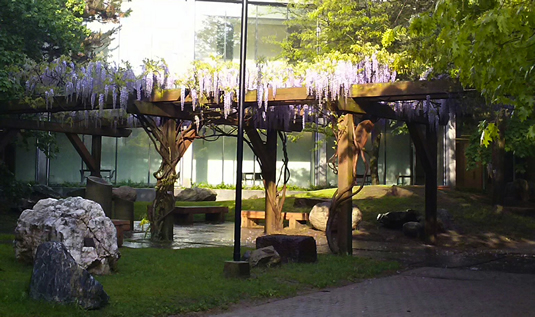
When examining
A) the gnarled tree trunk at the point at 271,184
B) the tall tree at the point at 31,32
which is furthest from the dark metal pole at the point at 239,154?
the tall tree at the point at 31,32

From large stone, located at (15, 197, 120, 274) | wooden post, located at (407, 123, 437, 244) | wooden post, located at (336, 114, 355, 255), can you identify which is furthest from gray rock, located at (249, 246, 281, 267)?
wooden post, located at (407, 123, 437, 244)

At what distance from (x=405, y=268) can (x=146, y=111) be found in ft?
18.8

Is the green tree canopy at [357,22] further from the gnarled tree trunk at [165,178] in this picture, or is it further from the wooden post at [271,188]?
the gnarled tree trunk at [165,178]

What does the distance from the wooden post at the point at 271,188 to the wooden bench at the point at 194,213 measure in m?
3.77

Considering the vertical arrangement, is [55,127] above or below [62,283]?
above

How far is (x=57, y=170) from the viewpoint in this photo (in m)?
29.9

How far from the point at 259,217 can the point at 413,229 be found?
4.19 m

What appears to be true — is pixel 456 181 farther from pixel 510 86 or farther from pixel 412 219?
pixel 510 86

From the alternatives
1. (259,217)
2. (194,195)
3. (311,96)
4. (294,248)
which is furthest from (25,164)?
(294,248)

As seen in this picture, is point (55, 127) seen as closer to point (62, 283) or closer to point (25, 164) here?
point (25, 164)

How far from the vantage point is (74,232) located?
855cm

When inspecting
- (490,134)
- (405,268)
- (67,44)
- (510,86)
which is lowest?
(405,268)

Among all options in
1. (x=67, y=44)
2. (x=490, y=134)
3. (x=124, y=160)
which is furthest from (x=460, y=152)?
(x=490, y=134)

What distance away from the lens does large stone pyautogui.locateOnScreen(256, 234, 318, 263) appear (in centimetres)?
1056
